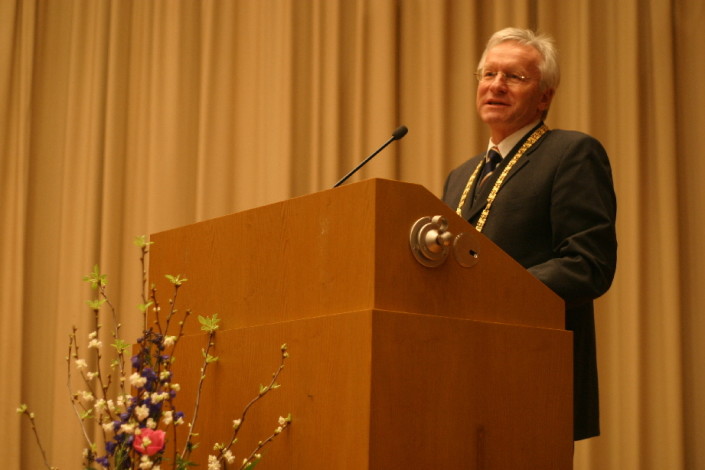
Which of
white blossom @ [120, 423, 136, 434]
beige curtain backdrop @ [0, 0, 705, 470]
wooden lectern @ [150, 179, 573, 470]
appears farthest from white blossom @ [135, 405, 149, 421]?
beige curtain backdrop @ [0, 0, 705, 470]

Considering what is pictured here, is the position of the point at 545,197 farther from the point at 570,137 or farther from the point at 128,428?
the point at 128,428

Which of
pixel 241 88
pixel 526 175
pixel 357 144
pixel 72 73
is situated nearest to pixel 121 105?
pixel 72 73

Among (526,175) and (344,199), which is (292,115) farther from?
(344,199)

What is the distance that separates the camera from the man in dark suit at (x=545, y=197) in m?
2.17

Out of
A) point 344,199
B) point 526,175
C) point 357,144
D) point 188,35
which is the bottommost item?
point 344,199

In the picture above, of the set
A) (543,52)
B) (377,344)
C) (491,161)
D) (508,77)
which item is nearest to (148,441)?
(377,344)

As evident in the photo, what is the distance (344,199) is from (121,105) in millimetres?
3161

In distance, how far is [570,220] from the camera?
225 centimetres

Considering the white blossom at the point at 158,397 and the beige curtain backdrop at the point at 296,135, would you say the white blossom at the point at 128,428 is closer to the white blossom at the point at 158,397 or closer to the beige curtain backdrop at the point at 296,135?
the white blossom at the point at 158,397

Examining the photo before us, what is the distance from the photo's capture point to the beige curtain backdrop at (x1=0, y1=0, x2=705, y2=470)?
12.2ft

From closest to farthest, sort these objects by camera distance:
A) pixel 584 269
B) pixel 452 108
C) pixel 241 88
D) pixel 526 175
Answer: pixel 584 269 < pixel 526 175 < pixel 452 108 < pixel 241 88

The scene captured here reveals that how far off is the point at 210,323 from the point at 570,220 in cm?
91

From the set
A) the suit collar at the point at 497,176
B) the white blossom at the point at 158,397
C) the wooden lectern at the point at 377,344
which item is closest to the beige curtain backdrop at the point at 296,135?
the suit collar at the point at 497,176

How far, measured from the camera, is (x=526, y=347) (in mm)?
1819
